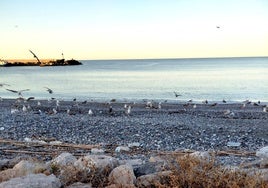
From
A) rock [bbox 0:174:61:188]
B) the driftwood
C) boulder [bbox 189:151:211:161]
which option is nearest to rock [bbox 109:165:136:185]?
rock [bbox 0:174:61:188]

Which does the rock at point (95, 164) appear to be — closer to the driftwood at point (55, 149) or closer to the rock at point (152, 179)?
the rock at point (152, 179)

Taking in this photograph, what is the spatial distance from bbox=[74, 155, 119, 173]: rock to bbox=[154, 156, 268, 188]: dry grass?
95 cm

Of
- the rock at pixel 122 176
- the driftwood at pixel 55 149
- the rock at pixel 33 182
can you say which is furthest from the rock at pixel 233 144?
the rock at pixel 33 182

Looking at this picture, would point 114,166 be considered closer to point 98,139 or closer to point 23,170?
point 23,170

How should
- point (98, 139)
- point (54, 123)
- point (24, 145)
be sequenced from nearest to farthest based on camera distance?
point (24, 145) < point (98, 139) < point (54, 123)

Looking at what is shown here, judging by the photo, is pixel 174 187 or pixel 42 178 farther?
pixel 42 178

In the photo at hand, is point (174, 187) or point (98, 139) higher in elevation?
point (174, 187)

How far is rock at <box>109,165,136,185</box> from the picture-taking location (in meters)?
6.37

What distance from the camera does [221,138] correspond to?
15.3 m

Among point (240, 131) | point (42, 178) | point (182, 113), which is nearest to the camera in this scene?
point (42, 178)

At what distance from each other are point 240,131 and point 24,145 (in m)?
7.87

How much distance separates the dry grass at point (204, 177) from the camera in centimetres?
584

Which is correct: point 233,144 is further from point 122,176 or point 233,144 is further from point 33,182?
point 33,182

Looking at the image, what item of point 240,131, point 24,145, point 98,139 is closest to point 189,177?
point 24,145
